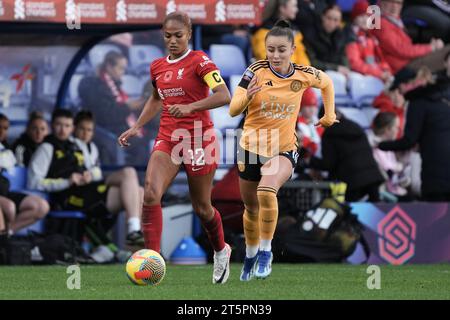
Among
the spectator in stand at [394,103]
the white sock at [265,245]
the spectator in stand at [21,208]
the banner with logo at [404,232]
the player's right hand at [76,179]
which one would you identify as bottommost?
the banner with logo at [404,232]

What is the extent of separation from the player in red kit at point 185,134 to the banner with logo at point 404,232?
162 inches

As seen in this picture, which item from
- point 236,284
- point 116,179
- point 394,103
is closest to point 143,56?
point 116,179

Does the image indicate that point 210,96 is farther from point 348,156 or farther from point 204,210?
point 348,156

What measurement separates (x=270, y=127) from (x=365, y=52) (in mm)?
7664

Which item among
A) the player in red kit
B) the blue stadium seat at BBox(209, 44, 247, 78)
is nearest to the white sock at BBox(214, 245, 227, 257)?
the player in red kit

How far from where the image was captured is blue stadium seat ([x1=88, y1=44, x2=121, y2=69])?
1522cm

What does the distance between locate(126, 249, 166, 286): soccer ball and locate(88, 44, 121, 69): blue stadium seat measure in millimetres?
Answer: 6109

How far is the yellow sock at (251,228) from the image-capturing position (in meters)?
10.4

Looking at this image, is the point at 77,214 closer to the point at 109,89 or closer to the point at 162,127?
the point at 109,89

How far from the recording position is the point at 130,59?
15.2 metres

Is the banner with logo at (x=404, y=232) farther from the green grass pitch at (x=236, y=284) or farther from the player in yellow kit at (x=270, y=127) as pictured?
the player in yellow kit at (x=270, y=127)

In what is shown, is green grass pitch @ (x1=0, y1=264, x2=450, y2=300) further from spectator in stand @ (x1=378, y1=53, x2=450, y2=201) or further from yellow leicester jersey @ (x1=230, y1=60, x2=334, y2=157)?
spectator in stand @ (x1=378, y1=53, x2=450, y2=201)

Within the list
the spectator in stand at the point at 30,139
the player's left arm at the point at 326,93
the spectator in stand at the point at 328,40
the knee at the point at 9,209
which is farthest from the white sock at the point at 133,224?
the spectator in stand at the point at 328,40
